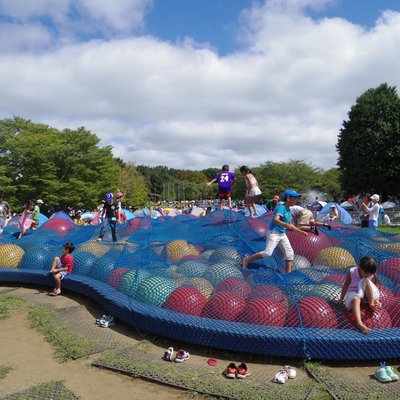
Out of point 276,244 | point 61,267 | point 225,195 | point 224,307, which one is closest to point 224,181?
point 225,195

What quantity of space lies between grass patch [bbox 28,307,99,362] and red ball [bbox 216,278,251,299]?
70.4 inches

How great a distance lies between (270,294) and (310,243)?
9.60ft

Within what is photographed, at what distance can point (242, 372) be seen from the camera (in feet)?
13.5

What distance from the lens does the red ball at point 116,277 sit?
21.1 feet

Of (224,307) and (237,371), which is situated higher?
(224,307)

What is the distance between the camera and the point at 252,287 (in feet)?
17.8

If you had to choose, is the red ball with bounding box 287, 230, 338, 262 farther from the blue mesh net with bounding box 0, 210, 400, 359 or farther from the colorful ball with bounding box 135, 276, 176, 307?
the colorful ball with bounding box 135, 276, 176, 307

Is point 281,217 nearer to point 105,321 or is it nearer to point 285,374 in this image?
point 285,374

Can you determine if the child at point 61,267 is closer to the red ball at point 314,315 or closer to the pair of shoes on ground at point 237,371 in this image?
the pair of shoes on ground at point 237,371

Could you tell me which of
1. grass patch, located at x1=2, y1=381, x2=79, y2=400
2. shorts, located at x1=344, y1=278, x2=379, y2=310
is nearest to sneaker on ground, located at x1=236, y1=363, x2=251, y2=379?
shorts, located at x1=344, y1=278, x2=379, y2=310

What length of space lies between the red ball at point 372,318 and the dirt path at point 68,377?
81.8 inches

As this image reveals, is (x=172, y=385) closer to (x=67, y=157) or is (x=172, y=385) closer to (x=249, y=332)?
(x=249, y=332)

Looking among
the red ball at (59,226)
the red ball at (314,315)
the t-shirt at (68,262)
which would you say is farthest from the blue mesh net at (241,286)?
the red ball at (59,226)

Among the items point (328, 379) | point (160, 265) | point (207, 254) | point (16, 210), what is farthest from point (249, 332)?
point (16, 210)
